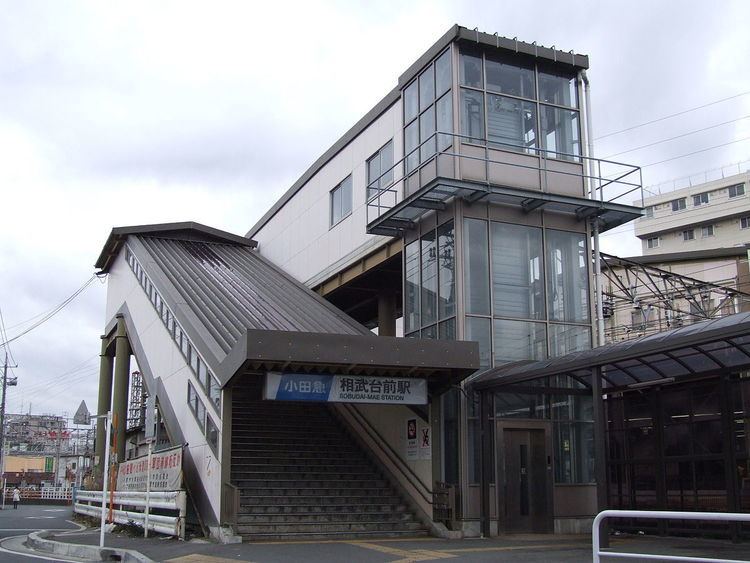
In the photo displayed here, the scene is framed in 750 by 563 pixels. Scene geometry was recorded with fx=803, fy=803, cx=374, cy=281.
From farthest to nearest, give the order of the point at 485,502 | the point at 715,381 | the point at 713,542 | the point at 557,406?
the point at 557,406
the point at 485,502
the point at 715,381
the point at 713,542

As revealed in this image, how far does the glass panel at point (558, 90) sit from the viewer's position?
2088 centimetres

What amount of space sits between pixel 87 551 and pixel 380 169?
13817mm

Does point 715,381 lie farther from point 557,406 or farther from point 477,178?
point 477,178

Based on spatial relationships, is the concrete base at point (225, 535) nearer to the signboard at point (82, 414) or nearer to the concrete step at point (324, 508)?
the concrete step at point (324, 508)

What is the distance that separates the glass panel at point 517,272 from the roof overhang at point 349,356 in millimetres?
2355

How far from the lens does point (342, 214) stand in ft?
90.9

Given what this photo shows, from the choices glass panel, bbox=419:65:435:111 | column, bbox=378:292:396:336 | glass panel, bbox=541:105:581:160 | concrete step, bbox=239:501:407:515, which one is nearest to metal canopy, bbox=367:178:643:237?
glass panel, bbox=541:105:581:160

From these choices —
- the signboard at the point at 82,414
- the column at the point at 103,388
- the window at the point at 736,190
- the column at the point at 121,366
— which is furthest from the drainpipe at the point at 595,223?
the window at the point at 736,190

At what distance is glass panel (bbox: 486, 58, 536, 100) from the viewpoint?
20297 mm

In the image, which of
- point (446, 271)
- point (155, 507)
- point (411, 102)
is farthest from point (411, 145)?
point (155, 507)

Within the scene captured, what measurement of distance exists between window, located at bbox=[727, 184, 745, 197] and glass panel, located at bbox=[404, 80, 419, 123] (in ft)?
242

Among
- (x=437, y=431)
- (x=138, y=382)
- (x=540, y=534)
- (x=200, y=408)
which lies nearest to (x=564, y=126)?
(x=437, y=431)

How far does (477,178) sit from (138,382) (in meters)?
46.4

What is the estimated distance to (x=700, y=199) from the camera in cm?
8962
